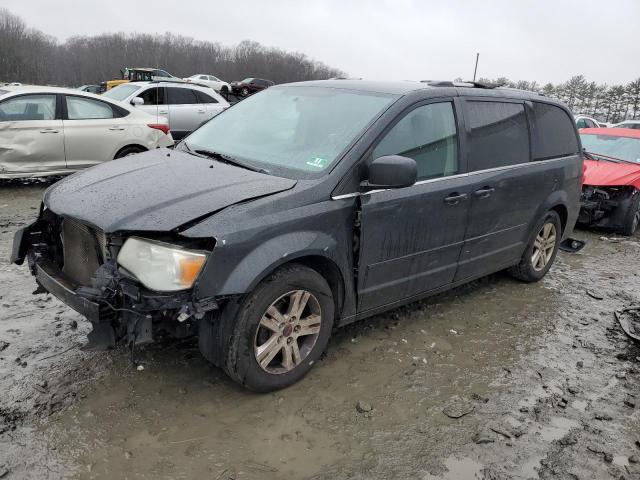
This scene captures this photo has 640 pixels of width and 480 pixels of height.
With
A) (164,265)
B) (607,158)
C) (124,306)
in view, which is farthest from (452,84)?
(607,158)

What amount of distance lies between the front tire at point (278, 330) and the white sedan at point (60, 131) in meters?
6.16

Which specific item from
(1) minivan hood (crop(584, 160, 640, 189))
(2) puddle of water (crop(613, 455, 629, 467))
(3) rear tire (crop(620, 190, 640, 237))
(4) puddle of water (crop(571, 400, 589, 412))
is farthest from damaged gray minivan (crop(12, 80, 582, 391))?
(3) rear tire (crop(620, 190, 640, 237))

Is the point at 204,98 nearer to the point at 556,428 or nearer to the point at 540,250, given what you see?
the point at 540,250

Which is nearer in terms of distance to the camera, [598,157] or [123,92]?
[598,157]

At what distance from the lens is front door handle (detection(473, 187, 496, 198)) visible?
395cm

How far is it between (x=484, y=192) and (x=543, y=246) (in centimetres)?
161

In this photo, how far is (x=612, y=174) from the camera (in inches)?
303

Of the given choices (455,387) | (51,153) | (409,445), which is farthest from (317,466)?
(51,153)

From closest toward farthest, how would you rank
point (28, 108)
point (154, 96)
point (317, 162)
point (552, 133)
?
1. point (317, 162)
2. point (552, 133)
3. point (28, 108)
4. point (154, 96)

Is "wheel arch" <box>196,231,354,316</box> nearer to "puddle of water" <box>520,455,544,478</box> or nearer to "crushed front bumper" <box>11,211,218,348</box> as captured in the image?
"crushed front bumper" <box>11,211,218,348</box>

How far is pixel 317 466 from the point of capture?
2.52 metres

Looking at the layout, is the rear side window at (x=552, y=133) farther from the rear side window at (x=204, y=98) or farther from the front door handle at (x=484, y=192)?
the rear side window at (x=204, y=98)

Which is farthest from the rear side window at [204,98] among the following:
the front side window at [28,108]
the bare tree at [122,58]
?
the bare tree at [122,58]

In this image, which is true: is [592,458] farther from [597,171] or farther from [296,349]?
[597,171]
